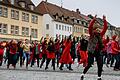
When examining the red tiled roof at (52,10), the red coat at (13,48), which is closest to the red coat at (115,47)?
the red coat at (13,48)

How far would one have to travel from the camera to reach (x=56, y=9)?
94.2 meters

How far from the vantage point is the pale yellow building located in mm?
63206

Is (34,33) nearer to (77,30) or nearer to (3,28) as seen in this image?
(3,28)

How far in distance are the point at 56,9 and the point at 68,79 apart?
81.8 metres

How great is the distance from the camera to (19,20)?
6812cm

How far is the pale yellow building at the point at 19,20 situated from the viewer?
63206 mm

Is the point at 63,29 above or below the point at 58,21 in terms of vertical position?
below

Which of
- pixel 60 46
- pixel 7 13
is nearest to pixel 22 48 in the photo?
pixel 60 46

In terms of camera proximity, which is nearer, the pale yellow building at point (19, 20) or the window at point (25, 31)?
the pale yellow building at point (19, 20)

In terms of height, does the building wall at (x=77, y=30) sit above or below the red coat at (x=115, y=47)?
above

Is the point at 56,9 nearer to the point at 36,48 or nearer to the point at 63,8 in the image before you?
the point at 63,8

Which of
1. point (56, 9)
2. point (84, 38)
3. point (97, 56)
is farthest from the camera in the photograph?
point (56, 9)

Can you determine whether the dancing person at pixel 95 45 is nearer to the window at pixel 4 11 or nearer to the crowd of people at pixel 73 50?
the crowd of people at pixel 73 50

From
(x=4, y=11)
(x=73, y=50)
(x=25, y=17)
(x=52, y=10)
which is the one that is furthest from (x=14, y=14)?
(x=73, y=50)
